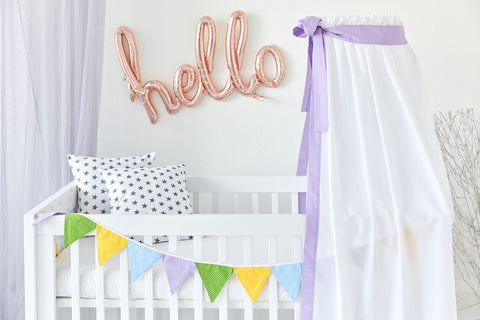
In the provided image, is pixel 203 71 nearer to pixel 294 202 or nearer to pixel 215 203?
pixel 215 203

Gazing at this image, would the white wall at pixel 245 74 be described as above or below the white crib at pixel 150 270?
above

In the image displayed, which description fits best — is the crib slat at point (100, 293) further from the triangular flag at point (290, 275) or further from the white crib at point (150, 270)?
the triangular flag at point (290, 275)

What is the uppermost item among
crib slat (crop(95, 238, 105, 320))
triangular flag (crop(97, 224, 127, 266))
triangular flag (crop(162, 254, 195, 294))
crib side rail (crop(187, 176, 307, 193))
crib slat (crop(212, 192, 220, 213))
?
crib side rail (crop(187, 176, 307, 193))

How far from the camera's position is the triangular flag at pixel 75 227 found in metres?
2.06

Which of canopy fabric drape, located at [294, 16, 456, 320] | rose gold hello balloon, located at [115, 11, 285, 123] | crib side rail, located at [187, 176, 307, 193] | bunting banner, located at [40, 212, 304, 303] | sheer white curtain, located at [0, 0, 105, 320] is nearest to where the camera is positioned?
canopy fabric drape, located at [294, 16, 456, 320]

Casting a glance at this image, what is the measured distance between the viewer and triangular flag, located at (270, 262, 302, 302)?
2051 millimetres

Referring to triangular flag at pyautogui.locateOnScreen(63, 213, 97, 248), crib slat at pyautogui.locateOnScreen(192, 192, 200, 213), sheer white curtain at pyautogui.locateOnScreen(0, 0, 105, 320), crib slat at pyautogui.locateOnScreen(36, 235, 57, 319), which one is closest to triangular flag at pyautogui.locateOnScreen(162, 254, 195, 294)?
triangular flag at pyautogui.locateOnScreen(63, 213, 97, 248)

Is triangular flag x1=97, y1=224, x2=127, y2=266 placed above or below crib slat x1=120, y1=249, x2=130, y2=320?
above

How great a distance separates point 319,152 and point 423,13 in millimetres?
1351

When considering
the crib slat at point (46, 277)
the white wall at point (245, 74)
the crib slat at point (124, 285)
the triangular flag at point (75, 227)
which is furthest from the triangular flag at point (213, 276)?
the white wall at point (245, 74)

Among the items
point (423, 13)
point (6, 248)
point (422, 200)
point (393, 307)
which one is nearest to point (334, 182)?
point (422, 200)

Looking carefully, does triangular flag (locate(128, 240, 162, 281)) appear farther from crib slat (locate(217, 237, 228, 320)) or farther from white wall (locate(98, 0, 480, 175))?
white wall (locate(98, 0, 480, 175))

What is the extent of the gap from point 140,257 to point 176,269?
0.39 ft

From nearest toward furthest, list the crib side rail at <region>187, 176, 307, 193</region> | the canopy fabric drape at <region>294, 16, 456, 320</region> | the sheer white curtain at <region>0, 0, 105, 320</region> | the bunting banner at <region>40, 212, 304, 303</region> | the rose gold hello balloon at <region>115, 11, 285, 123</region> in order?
the canopy fabric drape at <region>294, 16, 456, 320</region> → the bunting banner at <region>40, 212, 304, 303</region> → the sheer white curtain at <region>0, 0, 105, 320</region> → the crib side rail at <region>187, 176, 307, 193</region> → the rose gold hello balloon at <region>115, 11, 285, 123</region>
